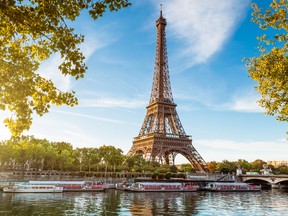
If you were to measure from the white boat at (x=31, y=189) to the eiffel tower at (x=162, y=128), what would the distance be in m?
37.7

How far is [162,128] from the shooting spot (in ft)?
307

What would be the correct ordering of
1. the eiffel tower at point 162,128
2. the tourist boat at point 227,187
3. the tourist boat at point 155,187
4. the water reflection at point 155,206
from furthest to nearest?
the eiffel tower at point 162,128
the tourist boat at point 227,187
the tourist boat at point 155,187
the water reflection at point 155,206

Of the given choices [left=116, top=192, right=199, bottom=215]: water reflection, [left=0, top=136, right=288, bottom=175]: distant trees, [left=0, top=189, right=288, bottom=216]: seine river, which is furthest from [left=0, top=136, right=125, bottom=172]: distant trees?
[left=116, top=192, right=199, bottom=215]: water reflection

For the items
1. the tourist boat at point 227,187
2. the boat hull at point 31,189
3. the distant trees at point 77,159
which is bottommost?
the tourist boat at point 227,187

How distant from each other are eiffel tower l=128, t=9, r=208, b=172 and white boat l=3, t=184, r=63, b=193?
37687 millimetres

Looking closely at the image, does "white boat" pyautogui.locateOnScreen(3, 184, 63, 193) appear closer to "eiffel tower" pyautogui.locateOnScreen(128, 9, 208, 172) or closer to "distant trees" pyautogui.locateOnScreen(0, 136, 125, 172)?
"distant trees" pyautogui.locateOnScreen(0, 136, 125, 172)

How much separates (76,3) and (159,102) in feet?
278

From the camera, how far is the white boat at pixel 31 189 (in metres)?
47.7

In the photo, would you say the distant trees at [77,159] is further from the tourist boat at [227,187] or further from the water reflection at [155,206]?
the water reflection at [155,206]

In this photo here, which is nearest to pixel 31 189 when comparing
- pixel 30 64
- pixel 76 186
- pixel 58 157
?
pixel 76 186

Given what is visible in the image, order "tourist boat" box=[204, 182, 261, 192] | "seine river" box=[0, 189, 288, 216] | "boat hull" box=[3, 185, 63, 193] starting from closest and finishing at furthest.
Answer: "seine river" box=[0, 189, 288, 216] < "boat hull" box=[3, 185, 63, 193] < "tourist boat" box=[204, 182, 261, 192]

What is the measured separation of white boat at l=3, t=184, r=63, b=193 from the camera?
4767 cm

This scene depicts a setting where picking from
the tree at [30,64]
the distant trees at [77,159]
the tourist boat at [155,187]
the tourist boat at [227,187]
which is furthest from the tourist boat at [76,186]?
the tree at [30,64]

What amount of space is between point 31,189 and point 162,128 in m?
52.9
